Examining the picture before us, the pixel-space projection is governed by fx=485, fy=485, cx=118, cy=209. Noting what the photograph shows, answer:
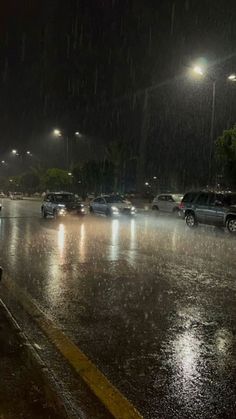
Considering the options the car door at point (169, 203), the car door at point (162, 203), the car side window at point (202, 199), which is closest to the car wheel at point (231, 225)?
the car side window at point (202, 199)

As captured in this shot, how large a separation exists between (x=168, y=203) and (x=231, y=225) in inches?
535

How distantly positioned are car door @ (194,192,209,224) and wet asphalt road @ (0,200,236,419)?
713cm

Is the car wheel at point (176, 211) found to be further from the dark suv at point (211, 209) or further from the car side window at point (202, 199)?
the car side window at point (202, 199)

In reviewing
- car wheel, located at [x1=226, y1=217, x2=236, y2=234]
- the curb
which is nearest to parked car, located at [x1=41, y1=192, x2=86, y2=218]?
car wheel, located at [x1=226, y1=217, x2=236, y2=234]

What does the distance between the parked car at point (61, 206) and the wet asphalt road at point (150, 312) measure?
1136 cm

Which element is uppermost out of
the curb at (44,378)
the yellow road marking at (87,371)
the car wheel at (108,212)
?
the car wheel at (108,212)

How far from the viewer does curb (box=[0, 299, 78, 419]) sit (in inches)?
152

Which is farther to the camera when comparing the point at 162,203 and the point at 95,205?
the point at 162,203

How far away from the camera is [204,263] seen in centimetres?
1147

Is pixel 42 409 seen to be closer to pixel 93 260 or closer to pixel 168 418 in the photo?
pixel 168 418

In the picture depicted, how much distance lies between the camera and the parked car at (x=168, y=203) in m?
32.5

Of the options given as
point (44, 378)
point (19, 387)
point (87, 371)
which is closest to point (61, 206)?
point (87, 371)

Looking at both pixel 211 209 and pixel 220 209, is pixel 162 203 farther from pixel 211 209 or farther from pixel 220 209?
pixel 220 209

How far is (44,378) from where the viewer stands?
14.6 feet
